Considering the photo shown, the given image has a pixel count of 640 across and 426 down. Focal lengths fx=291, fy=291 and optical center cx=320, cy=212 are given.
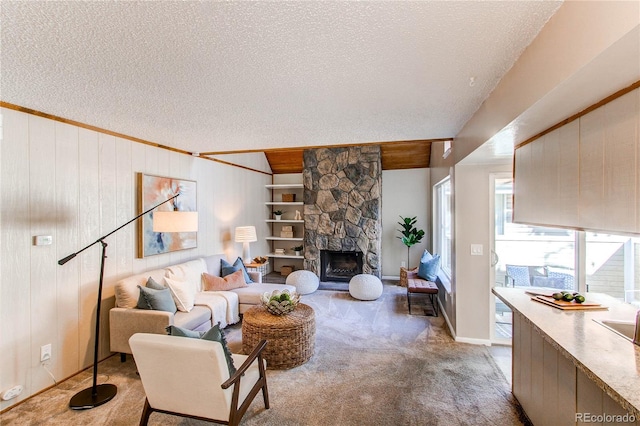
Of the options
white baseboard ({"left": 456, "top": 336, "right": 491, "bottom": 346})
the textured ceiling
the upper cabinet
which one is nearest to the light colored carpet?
white baseboard ({"left": 456, "top": 336, "right": 491, "bottom": 346})

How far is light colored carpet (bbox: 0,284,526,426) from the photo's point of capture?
2156 millimetres

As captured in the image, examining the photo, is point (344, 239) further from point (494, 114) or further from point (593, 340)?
point (593, 340)

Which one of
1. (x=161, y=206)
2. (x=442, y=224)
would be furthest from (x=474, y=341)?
(x=161, y=206)

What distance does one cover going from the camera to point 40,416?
2.20m

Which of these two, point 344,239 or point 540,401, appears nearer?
point 540,401

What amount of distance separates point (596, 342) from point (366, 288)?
11.8 ft

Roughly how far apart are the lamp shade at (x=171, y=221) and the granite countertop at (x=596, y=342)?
9.85 feet

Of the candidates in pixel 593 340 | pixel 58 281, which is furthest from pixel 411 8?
pixel 58 281

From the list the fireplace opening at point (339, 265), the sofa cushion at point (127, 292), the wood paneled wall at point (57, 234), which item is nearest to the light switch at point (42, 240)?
the wood paneled wall at point (57, 234)

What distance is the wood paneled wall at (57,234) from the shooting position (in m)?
2.31

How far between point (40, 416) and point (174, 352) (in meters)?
1.52

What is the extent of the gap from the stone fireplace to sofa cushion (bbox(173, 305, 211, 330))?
3.10 meters

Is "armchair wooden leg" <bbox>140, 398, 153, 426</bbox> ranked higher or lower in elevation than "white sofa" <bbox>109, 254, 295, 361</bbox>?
lower

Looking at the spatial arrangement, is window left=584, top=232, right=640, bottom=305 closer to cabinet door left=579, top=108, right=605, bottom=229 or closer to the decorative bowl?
cabinet door left=579, top=108, right=605, bottom=229
